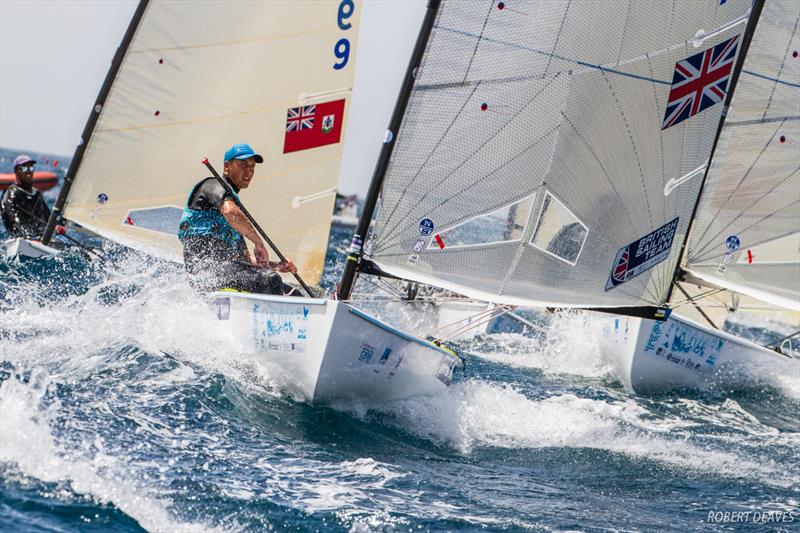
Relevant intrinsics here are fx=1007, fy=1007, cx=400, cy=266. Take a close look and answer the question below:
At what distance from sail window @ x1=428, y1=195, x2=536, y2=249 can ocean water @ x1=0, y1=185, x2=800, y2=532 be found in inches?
47.2

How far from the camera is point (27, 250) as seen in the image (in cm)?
1188

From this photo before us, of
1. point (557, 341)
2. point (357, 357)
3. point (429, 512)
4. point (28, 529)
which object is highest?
point (557, 341)

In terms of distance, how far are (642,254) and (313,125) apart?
15.0 feet

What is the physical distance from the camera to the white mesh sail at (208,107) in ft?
37.4

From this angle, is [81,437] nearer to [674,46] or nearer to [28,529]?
[28,529]

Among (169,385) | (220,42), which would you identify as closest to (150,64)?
(220,42)

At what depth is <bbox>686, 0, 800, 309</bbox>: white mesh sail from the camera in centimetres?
1203

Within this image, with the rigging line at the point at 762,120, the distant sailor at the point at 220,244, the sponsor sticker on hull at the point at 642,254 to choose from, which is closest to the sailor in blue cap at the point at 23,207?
the distant sailor at the point at 220,244

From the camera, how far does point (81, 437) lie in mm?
5859

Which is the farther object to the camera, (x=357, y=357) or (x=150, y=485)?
(x=357, y=357)

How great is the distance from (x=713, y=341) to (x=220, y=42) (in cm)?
667

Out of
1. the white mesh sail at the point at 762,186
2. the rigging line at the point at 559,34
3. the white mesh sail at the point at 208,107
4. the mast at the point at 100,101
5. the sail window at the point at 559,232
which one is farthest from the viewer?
the white mesh sail at the point at 762,186

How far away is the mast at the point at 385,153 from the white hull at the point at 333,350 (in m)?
0.52

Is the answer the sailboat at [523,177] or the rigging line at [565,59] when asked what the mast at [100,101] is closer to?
the sailboat at [523,177]
